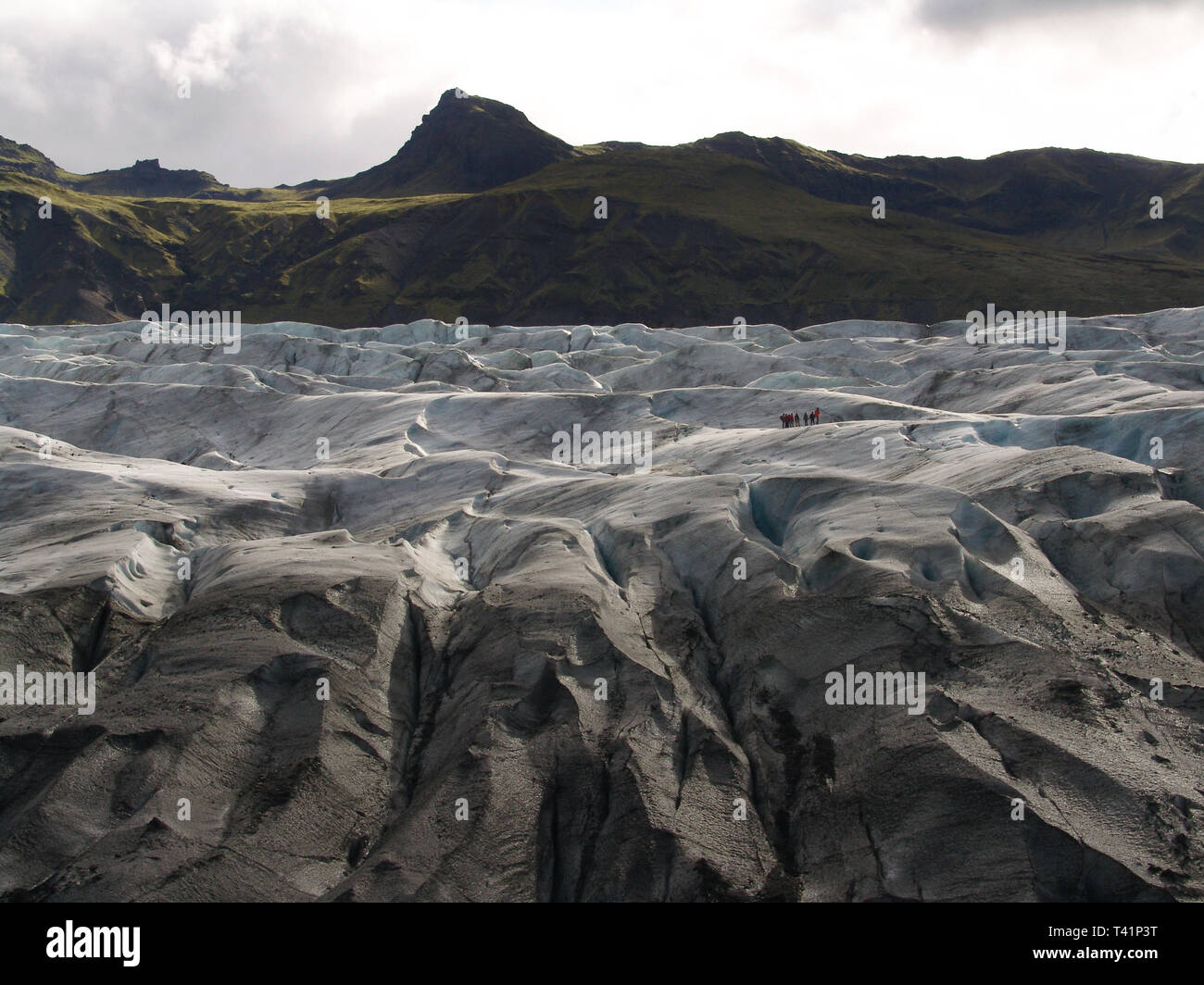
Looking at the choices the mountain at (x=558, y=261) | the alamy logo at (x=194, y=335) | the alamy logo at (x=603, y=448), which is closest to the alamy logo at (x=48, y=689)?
the alamy logo at (x=603, y=448)

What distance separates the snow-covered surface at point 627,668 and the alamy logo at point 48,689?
33 cm

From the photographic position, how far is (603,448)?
41.7m

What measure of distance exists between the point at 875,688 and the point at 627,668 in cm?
510

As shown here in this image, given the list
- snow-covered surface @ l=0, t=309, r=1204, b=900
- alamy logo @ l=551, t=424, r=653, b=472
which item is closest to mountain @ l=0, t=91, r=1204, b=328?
alamy logo @ l=551, t=424, r=653, b=472

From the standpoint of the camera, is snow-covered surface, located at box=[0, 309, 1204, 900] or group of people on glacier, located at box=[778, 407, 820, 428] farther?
group of people on glacier, located at box=[778, 407, 820, 428]

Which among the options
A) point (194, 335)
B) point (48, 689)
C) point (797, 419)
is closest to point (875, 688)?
point (48, 689)

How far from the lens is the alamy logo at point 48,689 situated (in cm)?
2000

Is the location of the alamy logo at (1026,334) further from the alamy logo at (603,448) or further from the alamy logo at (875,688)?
the alamy logo at (875,688)

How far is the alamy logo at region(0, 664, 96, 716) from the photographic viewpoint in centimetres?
2000

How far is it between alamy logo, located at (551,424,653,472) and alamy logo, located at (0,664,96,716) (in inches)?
812
